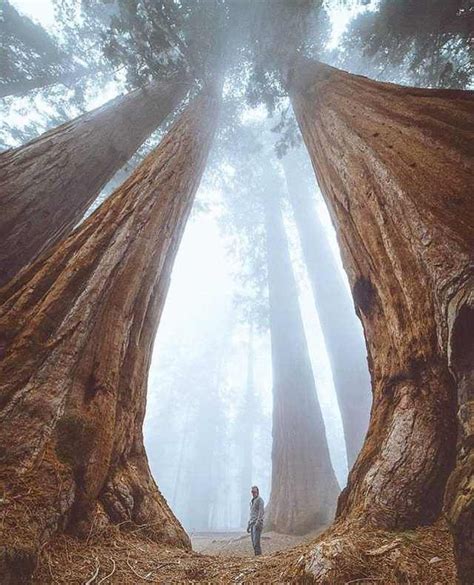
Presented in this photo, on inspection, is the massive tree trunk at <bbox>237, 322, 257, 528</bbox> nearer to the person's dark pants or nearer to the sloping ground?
the person's dark pants

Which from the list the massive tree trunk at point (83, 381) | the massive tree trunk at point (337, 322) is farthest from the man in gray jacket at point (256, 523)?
the massive tree trunk at point (83, 381)

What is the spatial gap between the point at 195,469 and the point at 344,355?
25998mm

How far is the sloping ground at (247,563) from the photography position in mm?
1114

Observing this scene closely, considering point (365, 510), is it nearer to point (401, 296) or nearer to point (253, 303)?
point (401, 296)

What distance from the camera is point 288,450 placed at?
7383 millimetres

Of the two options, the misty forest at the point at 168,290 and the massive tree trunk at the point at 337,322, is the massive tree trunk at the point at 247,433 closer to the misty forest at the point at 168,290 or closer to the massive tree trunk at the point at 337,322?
the massive tree trunk at the point at 337,322

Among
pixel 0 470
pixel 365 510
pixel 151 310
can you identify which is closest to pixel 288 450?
pixel 151 310

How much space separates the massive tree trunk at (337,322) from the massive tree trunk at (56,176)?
713 centimetres

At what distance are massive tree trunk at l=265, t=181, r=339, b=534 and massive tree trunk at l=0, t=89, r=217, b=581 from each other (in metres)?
5.31

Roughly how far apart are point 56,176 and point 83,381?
8.34ft

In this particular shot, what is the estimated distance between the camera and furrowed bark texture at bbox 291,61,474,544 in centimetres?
146

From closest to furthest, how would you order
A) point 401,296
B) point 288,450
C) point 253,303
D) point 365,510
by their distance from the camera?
point 365,510, point 401,296, point 288,450, point 253,303

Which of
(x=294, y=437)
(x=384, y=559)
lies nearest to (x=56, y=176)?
(x=384, y=559)

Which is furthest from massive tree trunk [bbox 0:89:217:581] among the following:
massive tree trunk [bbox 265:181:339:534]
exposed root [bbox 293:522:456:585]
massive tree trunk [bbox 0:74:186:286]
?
massive tree trunk [bbox 265:181:339:534]
